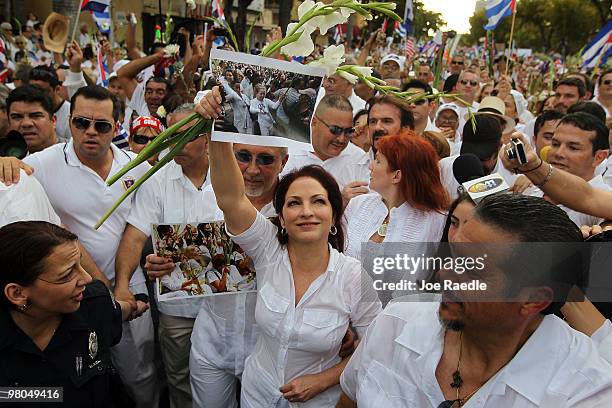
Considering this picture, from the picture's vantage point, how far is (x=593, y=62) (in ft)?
33.4

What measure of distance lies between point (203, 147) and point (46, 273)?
1.46 metres

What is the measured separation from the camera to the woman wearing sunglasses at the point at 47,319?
2119 mm

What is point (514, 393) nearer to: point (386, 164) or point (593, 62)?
point (386, 164)

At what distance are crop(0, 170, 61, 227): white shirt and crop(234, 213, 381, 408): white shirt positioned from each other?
1.09 m

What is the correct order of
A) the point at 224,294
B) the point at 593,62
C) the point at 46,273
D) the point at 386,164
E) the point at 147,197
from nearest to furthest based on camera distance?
1. the point at 46,273
2. the point at 224,294
3. the point at 386,164
4. the point at 147,197
5. the point at 593,62

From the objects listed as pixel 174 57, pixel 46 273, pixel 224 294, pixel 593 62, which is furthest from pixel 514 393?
pixel 593 62

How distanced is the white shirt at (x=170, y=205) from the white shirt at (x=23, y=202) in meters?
0.53

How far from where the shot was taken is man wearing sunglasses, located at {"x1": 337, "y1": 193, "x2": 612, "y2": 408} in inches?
58.0

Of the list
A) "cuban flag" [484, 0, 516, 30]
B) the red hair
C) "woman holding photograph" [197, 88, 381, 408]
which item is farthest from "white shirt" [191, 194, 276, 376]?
"cuban flag" [484, 0, 516, 30]

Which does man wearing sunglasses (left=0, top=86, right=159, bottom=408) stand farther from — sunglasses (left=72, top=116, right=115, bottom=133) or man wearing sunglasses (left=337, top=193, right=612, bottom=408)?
man wearing sunglasses (left=337, top=193, right=612, bottom=408)

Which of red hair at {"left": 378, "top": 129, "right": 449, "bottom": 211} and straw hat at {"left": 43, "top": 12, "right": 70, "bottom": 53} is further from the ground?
straw hat at {"left": 43, "top": 12, "right": 70, "bottom": 53}

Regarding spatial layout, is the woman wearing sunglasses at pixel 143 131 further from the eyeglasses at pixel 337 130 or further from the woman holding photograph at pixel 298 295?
the woman holding photograph at pixel 298 295

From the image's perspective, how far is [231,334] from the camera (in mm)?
2832

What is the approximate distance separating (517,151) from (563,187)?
0.99 ft
